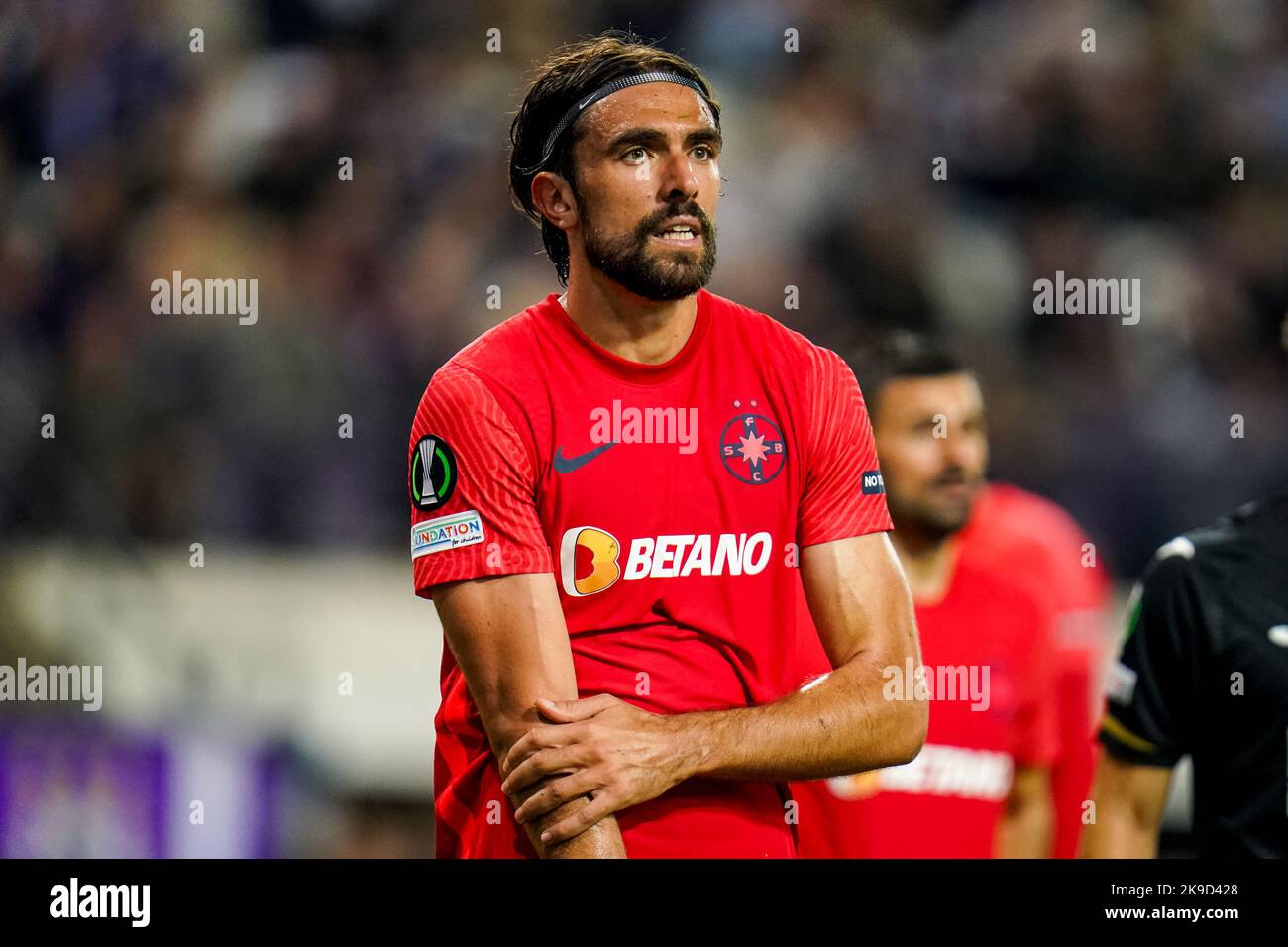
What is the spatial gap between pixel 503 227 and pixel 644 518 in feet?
12.8

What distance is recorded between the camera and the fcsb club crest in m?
3.12

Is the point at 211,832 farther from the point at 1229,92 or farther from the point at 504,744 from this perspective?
the point at 1229,92

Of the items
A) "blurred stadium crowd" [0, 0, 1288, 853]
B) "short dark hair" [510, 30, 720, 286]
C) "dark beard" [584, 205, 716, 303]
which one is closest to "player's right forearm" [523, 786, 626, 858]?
"dark beard" [584, 205, 716, 303]

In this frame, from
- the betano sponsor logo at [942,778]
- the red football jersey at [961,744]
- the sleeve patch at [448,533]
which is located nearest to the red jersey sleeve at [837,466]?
the sleeve patch at [448,533]

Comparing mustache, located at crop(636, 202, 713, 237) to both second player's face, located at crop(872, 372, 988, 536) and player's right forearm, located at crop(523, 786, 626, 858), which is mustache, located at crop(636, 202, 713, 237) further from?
second player's face, located at crop(872, 372, 988, 536)

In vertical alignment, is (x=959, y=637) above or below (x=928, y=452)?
below

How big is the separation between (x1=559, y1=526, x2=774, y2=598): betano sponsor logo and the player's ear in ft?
2.15

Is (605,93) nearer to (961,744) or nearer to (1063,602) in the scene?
(961,744)

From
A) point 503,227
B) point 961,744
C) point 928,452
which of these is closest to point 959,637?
point 961,744

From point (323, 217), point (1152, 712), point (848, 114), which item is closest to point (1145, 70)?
point (848, 114)

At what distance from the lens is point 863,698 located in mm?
3006

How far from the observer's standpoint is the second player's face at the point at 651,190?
3164 millimetres

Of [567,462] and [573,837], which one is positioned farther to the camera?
[567,462]

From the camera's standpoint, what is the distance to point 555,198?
3344 mm
